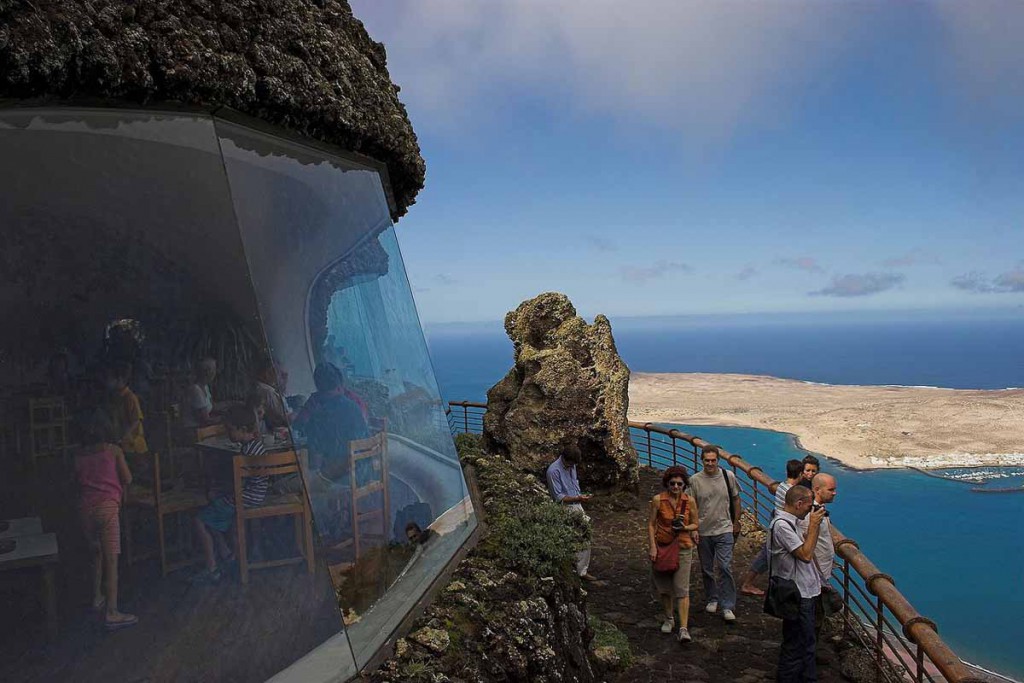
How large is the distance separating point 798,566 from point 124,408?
16.1 feet

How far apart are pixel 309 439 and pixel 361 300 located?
1570 millimetres

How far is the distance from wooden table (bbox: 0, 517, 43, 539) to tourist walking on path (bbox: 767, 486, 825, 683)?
4.93 meters

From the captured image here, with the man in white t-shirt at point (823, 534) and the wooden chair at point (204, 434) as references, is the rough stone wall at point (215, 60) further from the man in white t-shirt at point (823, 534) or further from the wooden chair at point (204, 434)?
the man in white t-shirt at point (823, 534)

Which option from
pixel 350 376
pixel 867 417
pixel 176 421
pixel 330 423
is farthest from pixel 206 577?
pixel 867 417

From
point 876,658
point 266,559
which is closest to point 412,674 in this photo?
point 266,559

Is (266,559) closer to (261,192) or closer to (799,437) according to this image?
(261,192)

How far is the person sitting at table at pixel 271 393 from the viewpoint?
143 inches

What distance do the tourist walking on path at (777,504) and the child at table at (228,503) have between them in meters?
4.80

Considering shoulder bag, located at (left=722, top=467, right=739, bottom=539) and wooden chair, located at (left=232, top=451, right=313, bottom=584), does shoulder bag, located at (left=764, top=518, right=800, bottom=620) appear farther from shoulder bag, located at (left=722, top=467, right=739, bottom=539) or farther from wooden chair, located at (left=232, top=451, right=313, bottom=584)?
wooden chair, located at (left=232, top=451, right=313, bottom=584)

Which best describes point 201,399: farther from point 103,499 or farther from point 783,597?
point 783,597

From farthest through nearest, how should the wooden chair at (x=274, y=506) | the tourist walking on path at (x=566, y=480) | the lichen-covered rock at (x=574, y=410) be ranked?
the lichen-covered rock at (x=574, y=410), the tourist walking on path at (x=566, y=480), the wooden chair at (x=274, y=506)

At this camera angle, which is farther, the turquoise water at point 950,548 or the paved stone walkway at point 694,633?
the turquoise water at point 950,548

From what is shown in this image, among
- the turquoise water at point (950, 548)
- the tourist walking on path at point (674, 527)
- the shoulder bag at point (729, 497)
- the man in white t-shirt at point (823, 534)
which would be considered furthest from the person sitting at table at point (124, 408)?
the turquoise water at point (950, 548)

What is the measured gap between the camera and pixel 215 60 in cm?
371
